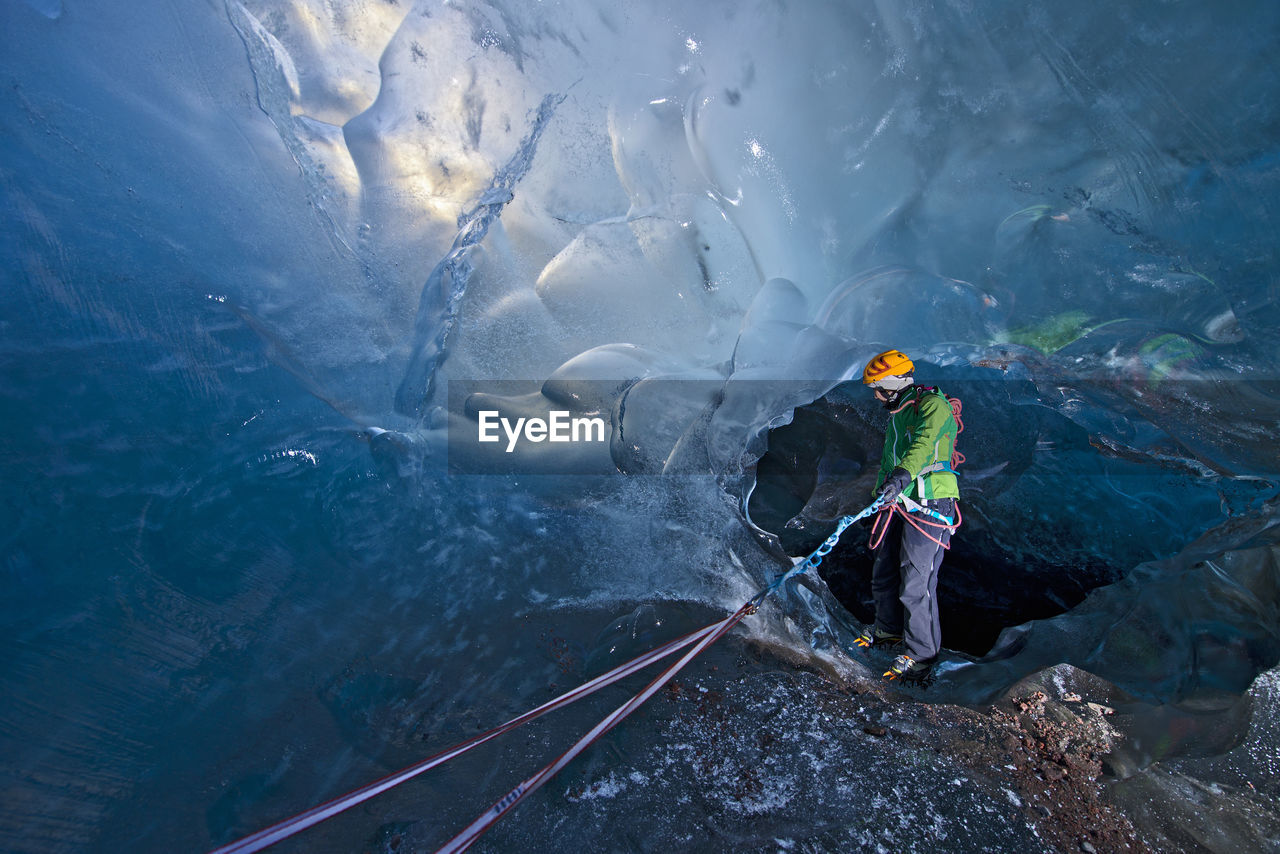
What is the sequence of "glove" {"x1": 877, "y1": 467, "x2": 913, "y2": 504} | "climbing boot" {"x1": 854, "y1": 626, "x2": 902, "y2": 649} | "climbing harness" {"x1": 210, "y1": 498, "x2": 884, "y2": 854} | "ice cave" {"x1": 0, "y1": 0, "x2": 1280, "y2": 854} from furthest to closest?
"climbing boot" {"x1": 854, "y1": 626, "x2": 902, "y2": 649} < "glove" {"x1": 877, "y1": 467, "x2": 913, "y2": 504} < "ice cave" {"x1": 0, "y1": 0, "x2": 1280, "y2": 854} < "climbing harness" {"x1": 210, "y1": 498, "x2": 884, "y2": 854}

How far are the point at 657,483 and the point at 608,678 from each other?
1.21 m

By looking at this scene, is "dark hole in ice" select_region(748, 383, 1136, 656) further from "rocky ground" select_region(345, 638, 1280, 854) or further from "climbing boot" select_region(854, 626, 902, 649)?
"rocky ground" select_region(345, 638, 1280, 854)

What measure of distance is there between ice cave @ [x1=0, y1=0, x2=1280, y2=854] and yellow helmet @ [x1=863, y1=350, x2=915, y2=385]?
0.55 meters

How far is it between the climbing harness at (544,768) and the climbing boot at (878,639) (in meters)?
0.50

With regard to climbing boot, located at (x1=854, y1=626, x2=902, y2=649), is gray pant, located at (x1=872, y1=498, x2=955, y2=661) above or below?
above

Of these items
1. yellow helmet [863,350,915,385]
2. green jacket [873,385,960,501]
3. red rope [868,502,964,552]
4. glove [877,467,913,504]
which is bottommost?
red rope [868,502,964,552]

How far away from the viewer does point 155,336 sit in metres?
2.65

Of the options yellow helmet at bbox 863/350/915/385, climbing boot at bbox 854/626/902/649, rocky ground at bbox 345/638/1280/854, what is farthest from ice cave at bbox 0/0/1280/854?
yellow helmet at bbox 863/350/915/385

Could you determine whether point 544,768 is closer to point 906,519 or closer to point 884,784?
point 884,784

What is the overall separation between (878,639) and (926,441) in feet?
3.24

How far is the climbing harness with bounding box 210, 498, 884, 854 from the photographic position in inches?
69.0

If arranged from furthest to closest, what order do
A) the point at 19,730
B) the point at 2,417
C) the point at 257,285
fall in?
the point at 257,285 → the point at 2,417 → the point at 19,730

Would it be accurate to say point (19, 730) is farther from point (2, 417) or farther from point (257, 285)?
point (257, 285)

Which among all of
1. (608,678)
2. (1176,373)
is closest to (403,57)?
(608,678)
